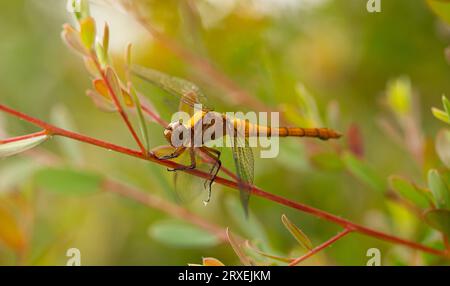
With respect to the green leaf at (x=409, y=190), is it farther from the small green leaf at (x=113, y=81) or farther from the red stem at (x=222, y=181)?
the small green leaf at (x=113, y=81)

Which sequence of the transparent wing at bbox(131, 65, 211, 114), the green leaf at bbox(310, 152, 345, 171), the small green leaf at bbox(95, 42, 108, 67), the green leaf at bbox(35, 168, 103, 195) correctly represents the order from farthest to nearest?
the green leaf at bbox(35, 168, 103, 195) → the green leaf at bbox(310, 152, 345, 171) → the transparent wing at bbox(131, 65, 211, 114) → the small green leaf at bbox(95, 42, 108, 67)

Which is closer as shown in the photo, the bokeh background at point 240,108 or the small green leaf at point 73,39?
the small green leaf at point 73,39

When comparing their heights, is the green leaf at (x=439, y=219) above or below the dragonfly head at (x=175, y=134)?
below

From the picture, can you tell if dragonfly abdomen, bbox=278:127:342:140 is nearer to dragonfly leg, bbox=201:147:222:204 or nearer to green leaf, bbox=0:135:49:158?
dragonfly leg, bbox=201:147:222:204

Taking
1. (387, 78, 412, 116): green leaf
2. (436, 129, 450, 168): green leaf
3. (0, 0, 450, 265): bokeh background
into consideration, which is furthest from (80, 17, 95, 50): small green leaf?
(387, 78, 412, 116): green leaf

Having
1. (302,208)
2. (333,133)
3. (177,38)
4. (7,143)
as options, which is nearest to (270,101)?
(333,133)

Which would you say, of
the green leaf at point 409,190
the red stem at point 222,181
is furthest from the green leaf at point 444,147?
the red stem at point 222,181

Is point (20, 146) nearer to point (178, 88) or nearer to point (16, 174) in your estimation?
point (178, 88)

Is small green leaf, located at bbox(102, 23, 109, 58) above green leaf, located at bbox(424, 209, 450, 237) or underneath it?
above
